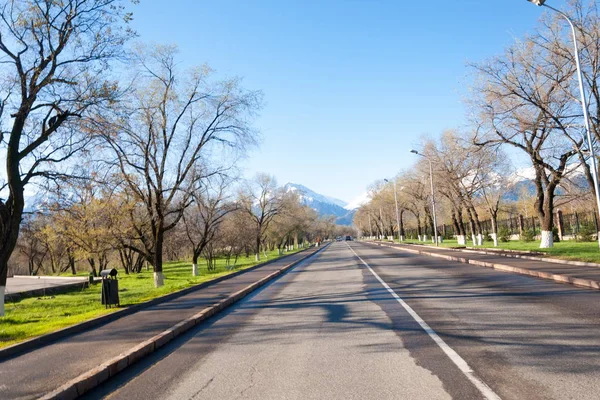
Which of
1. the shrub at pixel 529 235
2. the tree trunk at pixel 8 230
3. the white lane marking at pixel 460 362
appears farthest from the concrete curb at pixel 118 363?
the shrub at pixel 529 235

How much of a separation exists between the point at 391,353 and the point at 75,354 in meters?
4.89

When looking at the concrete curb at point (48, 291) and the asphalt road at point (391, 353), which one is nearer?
the asphalt road at point (391, 353)

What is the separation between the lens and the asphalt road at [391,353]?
16.2 ft

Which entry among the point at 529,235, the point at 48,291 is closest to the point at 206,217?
the point at 48,291

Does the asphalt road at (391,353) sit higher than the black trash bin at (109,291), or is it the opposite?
the black trash bin at (109,291)

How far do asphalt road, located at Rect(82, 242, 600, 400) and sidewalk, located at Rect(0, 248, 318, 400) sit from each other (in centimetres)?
64

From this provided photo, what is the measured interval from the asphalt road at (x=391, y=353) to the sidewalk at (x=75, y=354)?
2.09ft

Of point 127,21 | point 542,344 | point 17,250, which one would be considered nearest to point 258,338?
point 542,344

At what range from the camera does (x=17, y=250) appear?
67.8m

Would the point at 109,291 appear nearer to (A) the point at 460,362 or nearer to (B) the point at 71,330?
(B) the point at 71,330

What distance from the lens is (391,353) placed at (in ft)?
21.0

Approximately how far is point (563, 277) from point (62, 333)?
13.8 meters

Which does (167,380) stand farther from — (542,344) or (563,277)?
(563,277)

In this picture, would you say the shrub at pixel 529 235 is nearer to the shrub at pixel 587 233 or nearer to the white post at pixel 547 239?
the shrub at pixel 587 233
